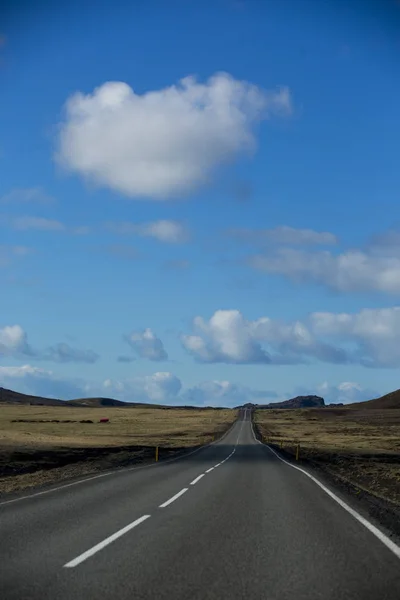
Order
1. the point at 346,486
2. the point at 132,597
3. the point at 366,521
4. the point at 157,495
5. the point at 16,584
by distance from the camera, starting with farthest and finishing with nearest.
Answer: the point at 346,486, the point at 157,495, the point at 366,521, the point at 16,584, the point at 132,597

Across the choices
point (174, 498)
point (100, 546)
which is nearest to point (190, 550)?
point (100, 546)

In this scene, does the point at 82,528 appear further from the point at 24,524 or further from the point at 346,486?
the point at 346,486

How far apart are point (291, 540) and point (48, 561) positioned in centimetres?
414

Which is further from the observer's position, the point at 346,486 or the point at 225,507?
A: the point at 346,486

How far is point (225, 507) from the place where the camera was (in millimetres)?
15531

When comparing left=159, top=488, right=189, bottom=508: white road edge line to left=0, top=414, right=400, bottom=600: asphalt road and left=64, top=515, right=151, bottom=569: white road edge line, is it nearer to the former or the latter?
left=0, top=414, right=400, bottom=600: asphalt road

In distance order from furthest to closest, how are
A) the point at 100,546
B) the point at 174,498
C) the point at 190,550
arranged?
the point at 174,498 → the point at 100,546 → the point at 190,550

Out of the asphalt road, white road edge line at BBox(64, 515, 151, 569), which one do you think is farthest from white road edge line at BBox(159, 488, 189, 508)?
white road edge line at BBox(64, 515, 151, 569)

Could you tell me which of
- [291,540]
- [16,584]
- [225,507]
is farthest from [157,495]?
[16,584]

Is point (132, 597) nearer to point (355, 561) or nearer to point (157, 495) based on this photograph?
point (355, 561)

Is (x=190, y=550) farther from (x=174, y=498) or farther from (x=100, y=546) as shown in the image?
(x=174, y=498)

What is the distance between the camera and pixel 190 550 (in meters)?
9.82

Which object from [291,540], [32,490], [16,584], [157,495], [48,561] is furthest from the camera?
[32,490]

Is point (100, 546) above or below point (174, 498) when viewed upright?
above
